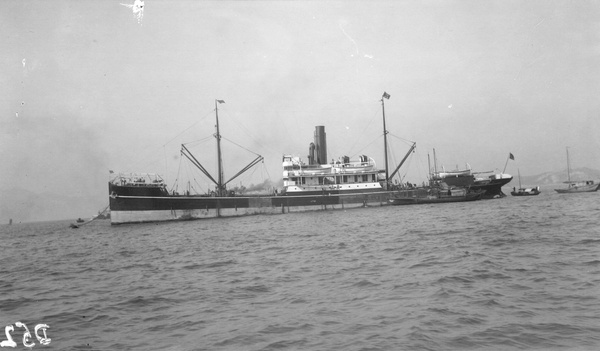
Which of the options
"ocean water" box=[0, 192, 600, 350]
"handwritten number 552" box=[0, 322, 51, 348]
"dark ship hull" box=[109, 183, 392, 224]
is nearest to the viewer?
"ocean water" box=[0, 192, 600, 350]

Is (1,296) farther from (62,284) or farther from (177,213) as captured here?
(177,213)

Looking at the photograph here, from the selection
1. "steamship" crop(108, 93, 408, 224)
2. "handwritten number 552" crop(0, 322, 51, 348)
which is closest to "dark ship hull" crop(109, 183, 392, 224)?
"steamship" crop(108, 93, 408, 224)

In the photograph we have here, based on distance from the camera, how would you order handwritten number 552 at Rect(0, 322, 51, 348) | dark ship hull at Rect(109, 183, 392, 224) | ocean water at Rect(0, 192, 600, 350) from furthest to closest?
1. dark ship hull at Rect(109, 183, 392, 224)
2. handwritten number 552 at Rect(0, 322, 51, 348)
3. ocean water at Rect(0, 192, 600, 350)

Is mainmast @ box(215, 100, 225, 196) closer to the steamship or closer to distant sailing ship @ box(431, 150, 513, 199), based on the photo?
the steamship

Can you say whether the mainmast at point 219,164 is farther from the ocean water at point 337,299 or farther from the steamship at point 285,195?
the ocean water at point 337,299

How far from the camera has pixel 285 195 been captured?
194ft

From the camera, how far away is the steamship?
4797 centimetres

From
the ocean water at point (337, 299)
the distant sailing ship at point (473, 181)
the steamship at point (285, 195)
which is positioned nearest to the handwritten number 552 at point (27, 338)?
the ocean water at point (337, 299)

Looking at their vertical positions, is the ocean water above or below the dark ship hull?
below


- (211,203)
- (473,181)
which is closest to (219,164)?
(211,203)

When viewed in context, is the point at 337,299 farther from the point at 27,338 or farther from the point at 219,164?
the point at 219,164

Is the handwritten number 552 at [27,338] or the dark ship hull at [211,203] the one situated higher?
the dark ship hull at [211,203]

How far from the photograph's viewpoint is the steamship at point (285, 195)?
47969 millimetres

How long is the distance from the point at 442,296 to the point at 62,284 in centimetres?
1190
